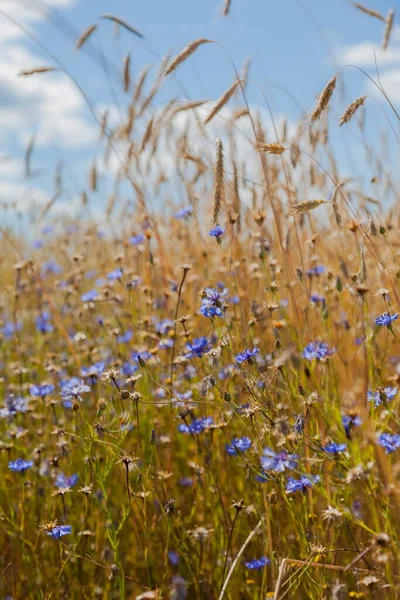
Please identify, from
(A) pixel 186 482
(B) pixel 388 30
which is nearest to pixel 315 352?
(A) pixel 186 482

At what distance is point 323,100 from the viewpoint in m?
1.99

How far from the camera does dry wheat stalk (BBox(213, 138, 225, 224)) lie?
82.8 inches

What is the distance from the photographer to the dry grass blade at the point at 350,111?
2031 millimetres

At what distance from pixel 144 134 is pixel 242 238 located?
1197 mm

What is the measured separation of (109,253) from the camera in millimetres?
6328

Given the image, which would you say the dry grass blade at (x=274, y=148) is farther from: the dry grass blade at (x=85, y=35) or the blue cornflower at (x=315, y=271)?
the dry grass blade at (x=85, y=35)

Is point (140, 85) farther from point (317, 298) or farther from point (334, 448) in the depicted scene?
point (334, 448)

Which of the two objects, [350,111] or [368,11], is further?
[368,11]

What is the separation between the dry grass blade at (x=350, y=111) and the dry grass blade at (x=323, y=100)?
0.08 m

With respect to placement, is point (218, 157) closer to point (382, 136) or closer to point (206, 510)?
point (206, 510)

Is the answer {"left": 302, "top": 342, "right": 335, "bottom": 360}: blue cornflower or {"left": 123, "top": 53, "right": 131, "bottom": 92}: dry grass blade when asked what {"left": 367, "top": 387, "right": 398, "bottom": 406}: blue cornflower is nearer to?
{"left": 302, "top": 342, "right": 335, "bottom": 360}: blue cornflower

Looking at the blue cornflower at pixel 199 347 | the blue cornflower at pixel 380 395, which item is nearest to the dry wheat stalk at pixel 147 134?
the blue cornflower at pixel 199 347

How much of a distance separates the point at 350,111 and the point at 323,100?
0.36 feet

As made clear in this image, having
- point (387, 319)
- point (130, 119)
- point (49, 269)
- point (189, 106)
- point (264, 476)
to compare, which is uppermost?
point (49, 269)
